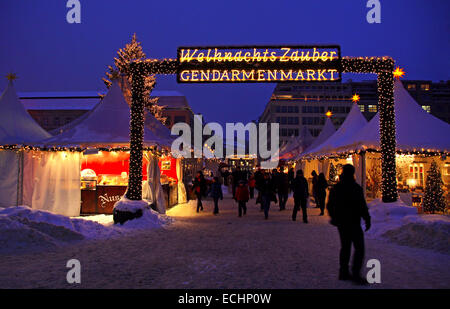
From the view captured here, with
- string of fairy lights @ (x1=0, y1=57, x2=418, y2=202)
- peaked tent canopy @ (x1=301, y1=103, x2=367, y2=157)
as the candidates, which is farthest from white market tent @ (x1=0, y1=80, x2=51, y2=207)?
peaked tent canopy @ (x1=301, y1=103, x2=367, y2=157)

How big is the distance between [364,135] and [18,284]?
13785mm

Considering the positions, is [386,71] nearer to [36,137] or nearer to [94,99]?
[36,137]

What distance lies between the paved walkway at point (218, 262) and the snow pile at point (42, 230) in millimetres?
620

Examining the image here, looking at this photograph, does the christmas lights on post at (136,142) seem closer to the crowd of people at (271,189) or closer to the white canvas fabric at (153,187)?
the white canvas fabric at (153,187)

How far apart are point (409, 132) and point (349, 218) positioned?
11.1 metres

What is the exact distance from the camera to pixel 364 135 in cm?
1519

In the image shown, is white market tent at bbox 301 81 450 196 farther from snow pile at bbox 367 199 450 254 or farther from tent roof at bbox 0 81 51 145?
tent roof at bbox 0 81 51 145

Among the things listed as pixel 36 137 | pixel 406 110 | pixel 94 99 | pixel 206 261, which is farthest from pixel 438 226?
pixel 94 99

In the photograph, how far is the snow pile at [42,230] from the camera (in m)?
7.91

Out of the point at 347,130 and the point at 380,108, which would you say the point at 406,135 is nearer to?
the point at 380,108

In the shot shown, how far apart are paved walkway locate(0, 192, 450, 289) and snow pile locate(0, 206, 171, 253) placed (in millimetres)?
620

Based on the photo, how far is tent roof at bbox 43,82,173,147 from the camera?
1380cm

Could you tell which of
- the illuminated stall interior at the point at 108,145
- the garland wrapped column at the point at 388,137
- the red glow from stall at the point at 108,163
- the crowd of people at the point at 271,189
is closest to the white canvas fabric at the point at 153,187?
the illuminated stall interior at the point at 108,145

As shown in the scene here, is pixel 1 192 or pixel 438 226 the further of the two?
pixel 1 192
